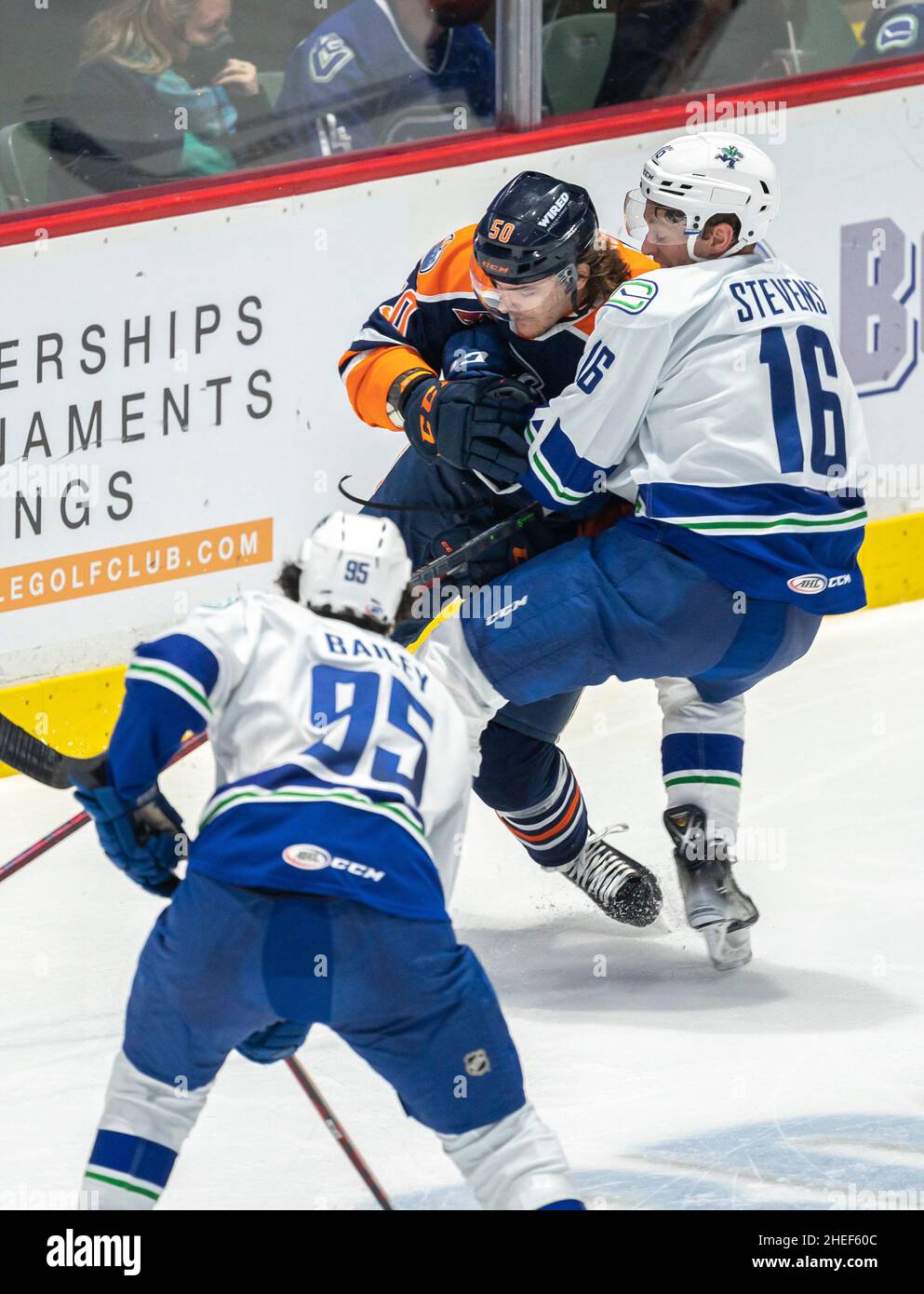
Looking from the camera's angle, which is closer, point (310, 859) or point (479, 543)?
point (310, 859)

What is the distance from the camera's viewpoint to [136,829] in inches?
92.7

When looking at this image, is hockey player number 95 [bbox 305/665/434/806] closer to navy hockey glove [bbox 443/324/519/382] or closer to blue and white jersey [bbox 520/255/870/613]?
blue and white jersey [bbox 520/255/870/613]

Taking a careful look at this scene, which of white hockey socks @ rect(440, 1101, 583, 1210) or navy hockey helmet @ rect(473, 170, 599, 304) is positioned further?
navy hockey helmet @ rect(473, 170, 599, 304)

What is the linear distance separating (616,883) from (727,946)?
0.23 metres

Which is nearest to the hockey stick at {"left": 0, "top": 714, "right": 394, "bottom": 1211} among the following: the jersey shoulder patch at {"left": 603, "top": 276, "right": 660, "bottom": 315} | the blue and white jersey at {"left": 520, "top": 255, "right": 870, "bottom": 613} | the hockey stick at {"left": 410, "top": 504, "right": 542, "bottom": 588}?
the hockey stick at {"left": 410, "top": 504, "right": 542, "bottom": 588}

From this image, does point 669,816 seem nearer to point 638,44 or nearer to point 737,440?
point 737,440

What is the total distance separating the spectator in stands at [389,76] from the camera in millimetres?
4547

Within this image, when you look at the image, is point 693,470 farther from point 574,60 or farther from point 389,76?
→ point 574,60

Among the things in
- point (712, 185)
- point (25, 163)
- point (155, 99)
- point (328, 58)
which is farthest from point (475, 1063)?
point (328, 58)

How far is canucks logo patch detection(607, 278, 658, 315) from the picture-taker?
3107mm

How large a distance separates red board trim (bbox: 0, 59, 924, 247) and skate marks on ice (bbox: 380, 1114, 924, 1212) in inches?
83.5

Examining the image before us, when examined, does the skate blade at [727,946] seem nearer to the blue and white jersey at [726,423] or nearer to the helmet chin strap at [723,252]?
the blue and white jersey at [726,423]

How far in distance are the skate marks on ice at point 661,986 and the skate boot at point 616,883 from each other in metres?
0.05
